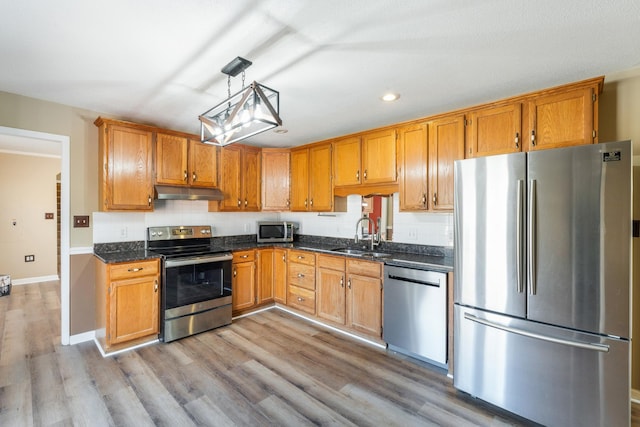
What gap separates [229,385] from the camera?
2.39m

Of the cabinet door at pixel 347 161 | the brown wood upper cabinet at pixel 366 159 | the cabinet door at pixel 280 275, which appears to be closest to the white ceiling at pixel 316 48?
the brown wood upper cabinet at pixel 366 159

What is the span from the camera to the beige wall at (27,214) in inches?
202

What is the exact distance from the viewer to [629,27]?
64.4 inches

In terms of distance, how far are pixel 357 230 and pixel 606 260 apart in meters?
2.39

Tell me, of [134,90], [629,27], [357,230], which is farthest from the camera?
[357,230]

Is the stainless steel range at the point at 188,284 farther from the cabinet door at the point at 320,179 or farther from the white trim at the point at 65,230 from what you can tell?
the cabinet door at the point at 320,179

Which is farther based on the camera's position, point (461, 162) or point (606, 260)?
point (461, 162)

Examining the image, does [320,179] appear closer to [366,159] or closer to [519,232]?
[366,159]

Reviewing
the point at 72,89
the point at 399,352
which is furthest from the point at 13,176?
the point at 399,352

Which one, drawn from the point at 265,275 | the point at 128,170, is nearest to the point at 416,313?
the point at 265,275

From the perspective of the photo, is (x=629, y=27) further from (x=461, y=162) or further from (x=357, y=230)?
(x=357, y=230)

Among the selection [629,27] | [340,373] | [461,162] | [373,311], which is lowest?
[340,373]

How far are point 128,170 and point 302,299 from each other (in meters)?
2.48

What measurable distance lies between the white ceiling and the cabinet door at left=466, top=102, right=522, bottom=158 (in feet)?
0.55
